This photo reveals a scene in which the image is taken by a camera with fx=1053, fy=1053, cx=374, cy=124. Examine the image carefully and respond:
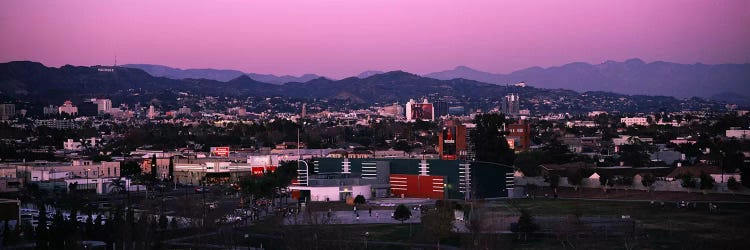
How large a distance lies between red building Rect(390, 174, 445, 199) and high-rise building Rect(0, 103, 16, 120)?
106 meters

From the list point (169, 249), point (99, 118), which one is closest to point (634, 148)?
point (169, 249)

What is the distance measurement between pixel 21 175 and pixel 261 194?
17.8 metres

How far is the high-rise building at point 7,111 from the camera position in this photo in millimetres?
143875

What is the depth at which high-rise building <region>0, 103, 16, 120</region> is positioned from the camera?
144m

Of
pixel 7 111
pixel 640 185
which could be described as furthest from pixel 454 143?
pixel 7 111

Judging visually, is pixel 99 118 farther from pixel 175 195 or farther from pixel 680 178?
pixel 680 178

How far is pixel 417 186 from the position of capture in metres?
46.5

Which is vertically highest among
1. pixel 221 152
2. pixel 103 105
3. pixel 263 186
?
pixel 103 105

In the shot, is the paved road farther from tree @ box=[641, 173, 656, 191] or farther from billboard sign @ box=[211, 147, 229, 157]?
billboard sign @ box=[211, 147, 229, 157]

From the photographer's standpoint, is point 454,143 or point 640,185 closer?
point 640,185

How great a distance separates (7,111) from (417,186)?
117233mm

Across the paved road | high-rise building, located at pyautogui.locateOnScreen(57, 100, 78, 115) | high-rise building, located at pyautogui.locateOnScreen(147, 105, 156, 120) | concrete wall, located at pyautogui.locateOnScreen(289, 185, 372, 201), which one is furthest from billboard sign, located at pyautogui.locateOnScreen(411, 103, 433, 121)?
the paved road

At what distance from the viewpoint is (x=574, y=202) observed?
4106 centimetres

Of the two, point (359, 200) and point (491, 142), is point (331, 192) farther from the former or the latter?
point (491, 142)
